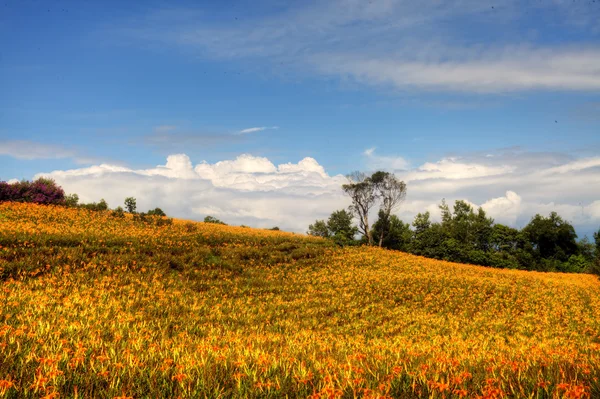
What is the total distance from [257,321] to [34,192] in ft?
121

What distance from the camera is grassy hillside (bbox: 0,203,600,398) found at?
3.84 m

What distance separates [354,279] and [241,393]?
2312 cm

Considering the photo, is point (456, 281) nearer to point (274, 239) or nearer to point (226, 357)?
point (274, 239)

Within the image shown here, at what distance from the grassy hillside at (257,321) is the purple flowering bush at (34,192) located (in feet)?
16.7

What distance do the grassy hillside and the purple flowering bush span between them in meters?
5.09

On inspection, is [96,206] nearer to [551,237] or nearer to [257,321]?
[257,321]

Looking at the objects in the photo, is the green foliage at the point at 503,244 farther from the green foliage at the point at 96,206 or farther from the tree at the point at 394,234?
the green foliage at the point at 96,206

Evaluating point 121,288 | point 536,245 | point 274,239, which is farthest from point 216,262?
point 536,245

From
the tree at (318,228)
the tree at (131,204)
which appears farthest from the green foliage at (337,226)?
the tree at (131,204)

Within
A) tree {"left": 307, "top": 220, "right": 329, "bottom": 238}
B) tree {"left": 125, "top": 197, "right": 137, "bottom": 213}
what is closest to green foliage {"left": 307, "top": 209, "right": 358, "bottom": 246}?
tree {"left": 307, "top": 220, "right": 329, "bottom": 238}

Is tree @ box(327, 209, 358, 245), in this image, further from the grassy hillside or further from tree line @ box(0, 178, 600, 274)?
the grassy hillside

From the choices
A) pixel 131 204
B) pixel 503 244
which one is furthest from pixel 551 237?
pixel 131 204

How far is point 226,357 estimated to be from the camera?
465 cm

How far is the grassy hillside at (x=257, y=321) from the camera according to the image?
3.84 m
